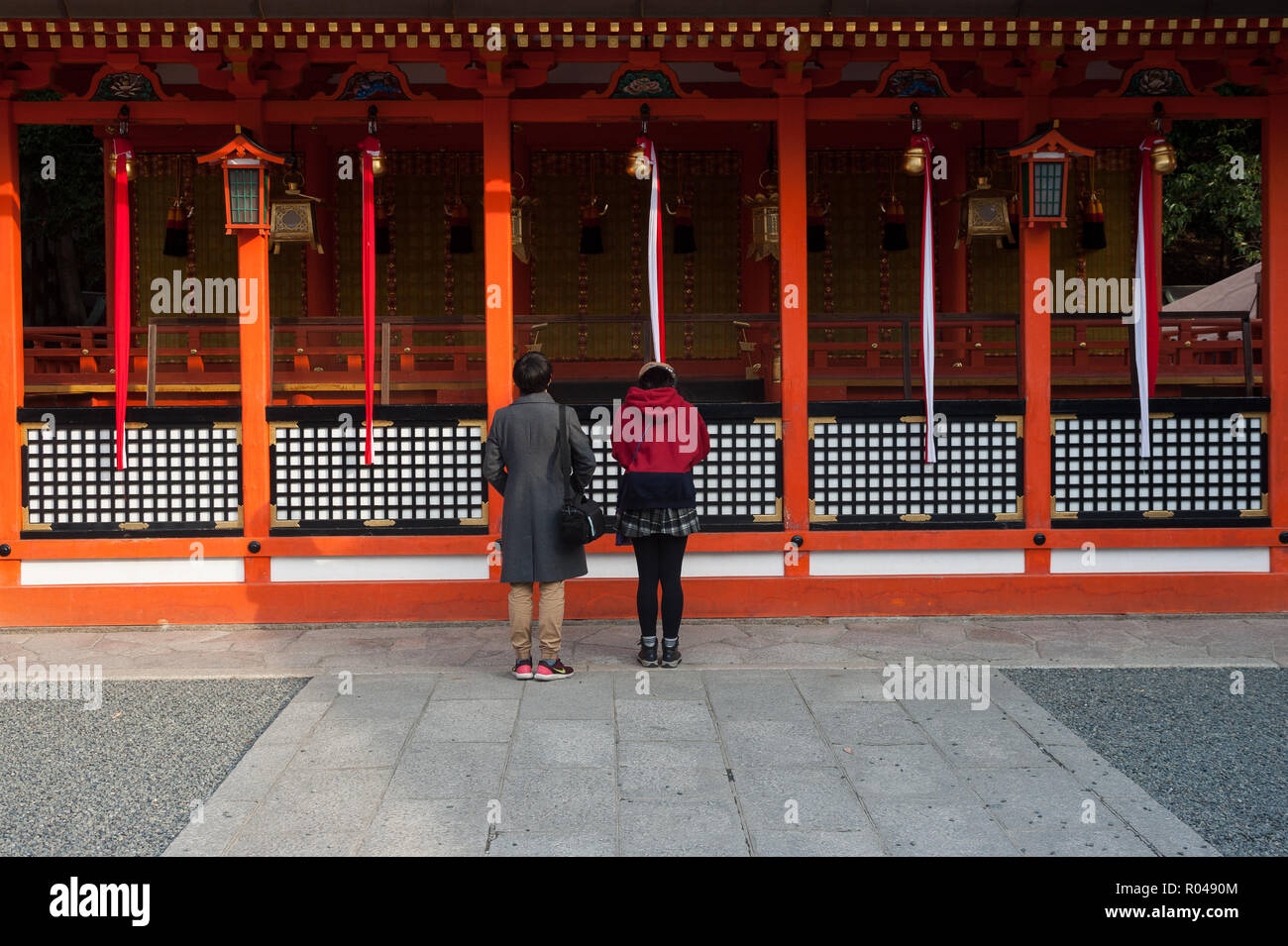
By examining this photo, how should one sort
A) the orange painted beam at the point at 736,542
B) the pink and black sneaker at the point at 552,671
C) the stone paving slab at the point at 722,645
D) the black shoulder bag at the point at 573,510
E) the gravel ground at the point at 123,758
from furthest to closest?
the orange painted beam at the point at 736,542
the stone paving slab at the point at 722,645
the pink and black sneaker at the point at 552,671
the black shoulder bag at the point at 573,510
the gravel ground at the point at 123,758

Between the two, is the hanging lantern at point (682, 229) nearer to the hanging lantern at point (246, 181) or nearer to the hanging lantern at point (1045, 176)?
the hanging lantern at point (1045, 176)

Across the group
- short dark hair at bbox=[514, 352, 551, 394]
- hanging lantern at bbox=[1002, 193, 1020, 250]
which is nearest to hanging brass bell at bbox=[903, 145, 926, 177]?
Answer: hanging lantern at bbox=[1002, 193, 1020, 250]

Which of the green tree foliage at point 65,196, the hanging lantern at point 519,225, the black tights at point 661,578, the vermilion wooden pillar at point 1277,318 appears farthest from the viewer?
the green tree foliage at point 65,196

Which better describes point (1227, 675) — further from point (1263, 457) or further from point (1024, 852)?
point (1024, 852)

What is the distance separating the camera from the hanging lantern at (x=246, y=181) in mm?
7711

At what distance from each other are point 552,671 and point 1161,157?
5964 mm

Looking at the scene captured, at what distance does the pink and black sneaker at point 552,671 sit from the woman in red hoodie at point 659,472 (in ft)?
1.99

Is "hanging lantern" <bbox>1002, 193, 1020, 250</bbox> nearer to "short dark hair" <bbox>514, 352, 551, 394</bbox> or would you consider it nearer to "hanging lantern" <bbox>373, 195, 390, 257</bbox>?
"short dark hair" <bbox>514, 352, 551, 394</bbox>

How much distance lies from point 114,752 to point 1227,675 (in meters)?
6.36

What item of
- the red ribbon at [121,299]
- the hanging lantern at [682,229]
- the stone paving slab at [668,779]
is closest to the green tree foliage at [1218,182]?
the hanging lantern at [682,229]

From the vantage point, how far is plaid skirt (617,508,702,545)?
21.1ft

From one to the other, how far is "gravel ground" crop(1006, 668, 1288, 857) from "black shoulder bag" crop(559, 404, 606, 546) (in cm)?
276

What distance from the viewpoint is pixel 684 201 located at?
11.7 metres

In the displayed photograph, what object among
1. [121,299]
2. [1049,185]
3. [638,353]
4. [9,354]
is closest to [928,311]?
[1049,185]
